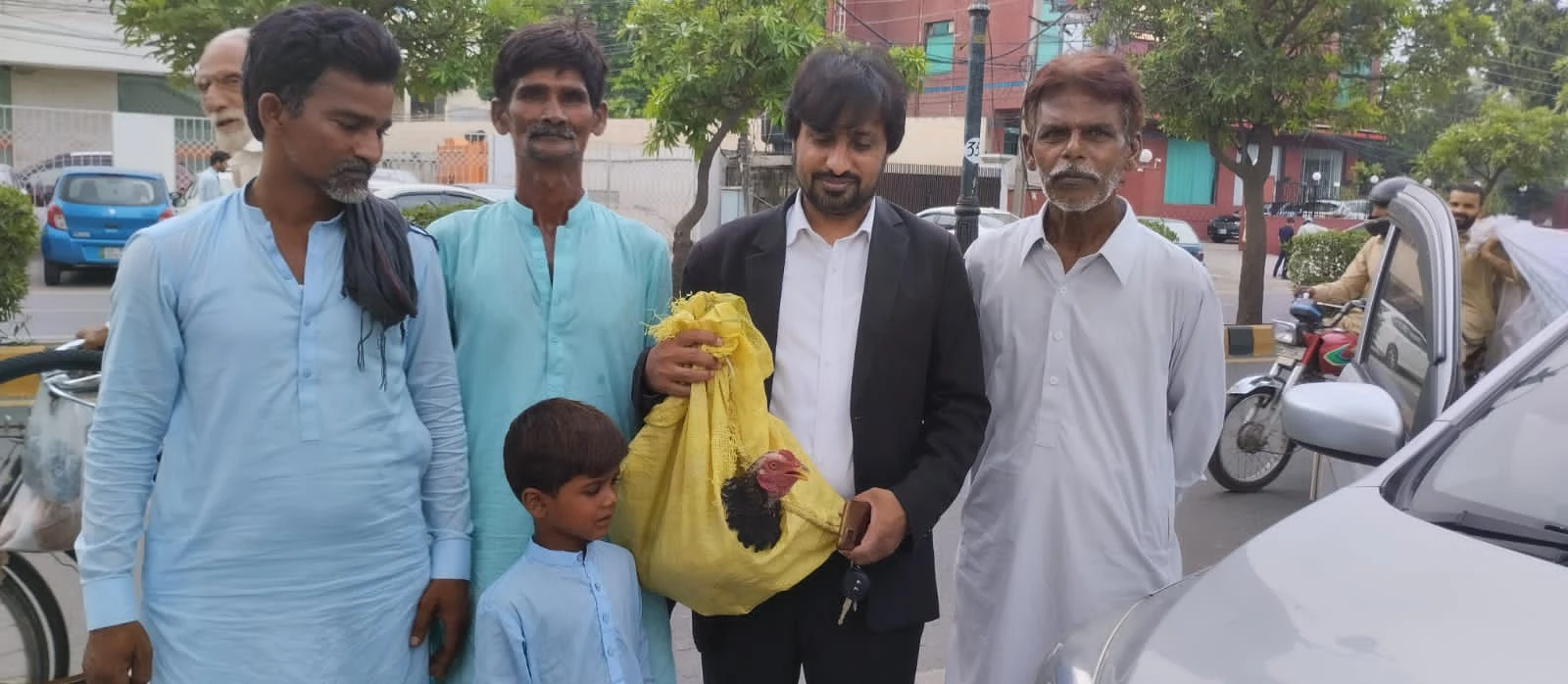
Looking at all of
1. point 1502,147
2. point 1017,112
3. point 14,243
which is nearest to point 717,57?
point 14,243

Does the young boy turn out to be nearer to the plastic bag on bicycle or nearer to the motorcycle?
the plastic bag on bicycle

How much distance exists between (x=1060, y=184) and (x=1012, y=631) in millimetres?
955

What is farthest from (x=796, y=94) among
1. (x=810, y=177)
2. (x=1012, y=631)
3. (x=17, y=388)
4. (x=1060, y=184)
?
(x=17, y=388)

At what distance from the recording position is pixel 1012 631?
8.05 ft

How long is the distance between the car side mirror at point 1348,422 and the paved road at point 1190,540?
1.65m

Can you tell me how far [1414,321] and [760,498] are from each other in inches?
86.3

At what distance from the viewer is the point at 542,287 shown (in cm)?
217

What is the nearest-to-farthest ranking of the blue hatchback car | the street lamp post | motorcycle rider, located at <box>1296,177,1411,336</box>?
1. motorcycle rider, located at <box>1296,177,1411,336</box>
2. the street lamp post
3. the blue hatchback car

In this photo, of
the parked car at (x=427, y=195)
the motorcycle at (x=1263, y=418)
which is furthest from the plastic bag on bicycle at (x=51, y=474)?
the parked car at (x=427, y=195)

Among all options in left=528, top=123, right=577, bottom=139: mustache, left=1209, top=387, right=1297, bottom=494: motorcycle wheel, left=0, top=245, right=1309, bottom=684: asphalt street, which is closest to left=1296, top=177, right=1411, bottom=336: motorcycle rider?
left=1209, top=387, right=1297, bottom=494: motorcycle wheel

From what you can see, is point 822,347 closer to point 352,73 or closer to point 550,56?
point 550,56

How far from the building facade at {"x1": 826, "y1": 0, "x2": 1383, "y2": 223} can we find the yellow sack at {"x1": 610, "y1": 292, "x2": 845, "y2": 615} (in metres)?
26.9

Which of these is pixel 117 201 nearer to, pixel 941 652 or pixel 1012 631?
pixel 941 652

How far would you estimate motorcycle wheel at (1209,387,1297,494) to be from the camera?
6480 mm
